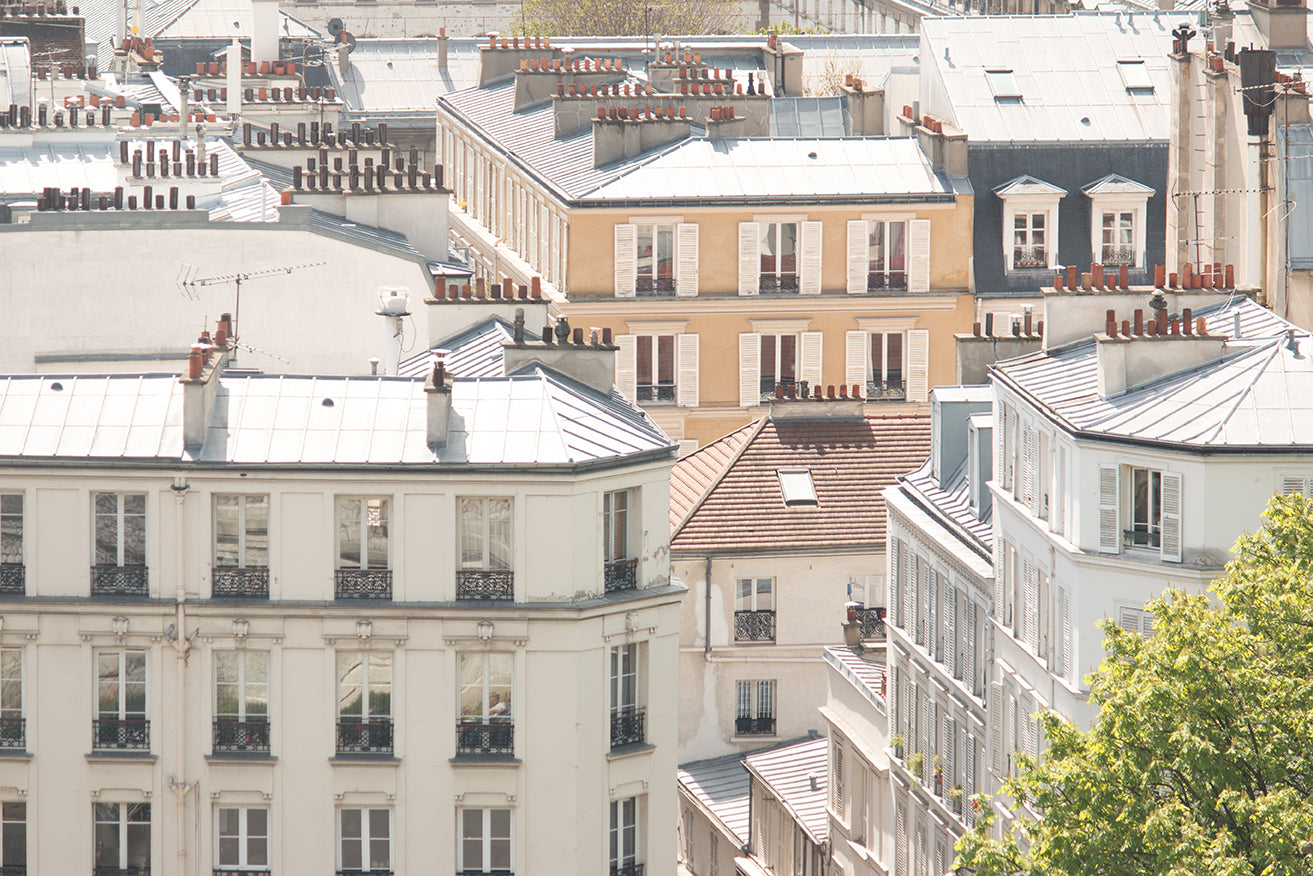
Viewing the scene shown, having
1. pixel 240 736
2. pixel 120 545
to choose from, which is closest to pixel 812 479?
pixel 240 736

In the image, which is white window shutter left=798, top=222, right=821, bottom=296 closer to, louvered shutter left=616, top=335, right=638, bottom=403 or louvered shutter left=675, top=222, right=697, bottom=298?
louvered shutter left=675, top=222, right=697, bottom=298

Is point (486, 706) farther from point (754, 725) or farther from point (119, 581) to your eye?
point (754, 725)

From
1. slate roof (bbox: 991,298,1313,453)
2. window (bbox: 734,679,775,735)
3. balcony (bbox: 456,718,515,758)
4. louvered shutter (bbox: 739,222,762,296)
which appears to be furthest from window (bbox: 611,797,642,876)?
louvered shutter (bbox: 739,222,762,296)

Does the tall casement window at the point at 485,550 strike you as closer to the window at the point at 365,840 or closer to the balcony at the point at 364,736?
the balcony at the point at 364,736

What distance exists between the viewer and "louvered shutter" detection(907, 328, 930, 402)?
86.7 m

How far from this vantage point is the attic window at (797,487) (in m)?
70.1

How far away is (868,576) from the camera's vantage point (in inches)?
2734

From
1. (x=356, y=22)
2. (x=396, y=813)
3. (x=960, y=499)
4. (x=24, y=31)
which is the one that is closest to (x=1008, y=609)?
(x=960, y=499)

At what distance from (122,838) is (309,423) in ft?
22.5

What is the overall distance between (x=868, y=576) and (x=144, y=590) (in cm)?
2188

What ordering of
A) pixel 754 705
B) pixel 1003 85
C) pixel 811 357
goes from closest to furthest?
pixel 754 705
pixel 811 357
pixel 1003 85

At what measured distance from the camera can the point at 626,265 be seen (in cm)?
8638

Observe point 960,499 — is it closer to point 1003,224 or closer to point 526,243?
point 1003,224

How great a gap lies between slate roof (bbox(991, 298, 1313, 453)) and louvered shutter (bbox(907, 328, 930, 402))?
32251 mm
